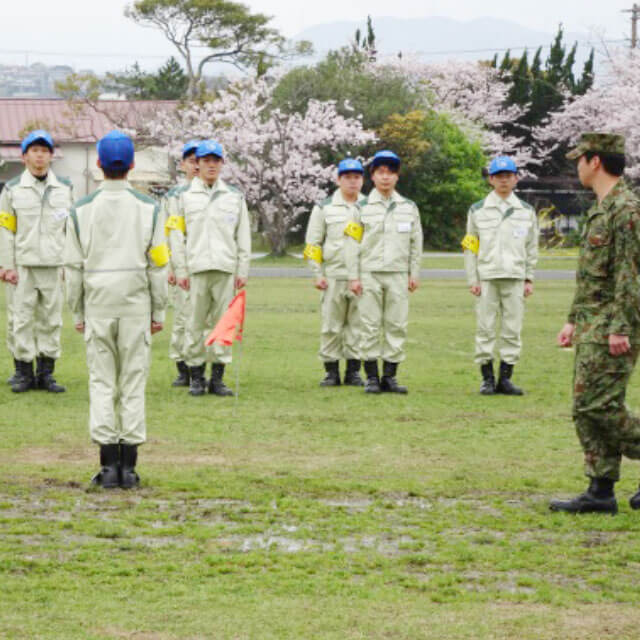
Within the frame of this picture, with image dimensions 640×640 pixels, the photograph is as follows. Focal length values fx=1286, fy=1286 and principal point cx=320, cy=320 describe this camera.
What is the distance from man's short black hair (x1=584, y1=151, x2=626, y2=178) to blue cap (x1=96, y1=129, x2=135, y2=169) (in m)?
2.75

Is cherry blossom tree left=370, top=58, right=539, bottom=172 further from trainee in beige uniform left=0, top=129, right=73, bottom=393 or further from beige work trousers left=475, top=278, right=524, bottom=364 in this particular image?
trainee in beige uniform left=0, top=129, right=73, bottom=393

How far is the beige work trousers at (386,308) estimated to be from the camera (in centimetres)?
1262

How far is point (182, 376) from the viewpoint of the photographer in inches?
516

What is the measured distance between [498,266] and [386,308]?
1.18m

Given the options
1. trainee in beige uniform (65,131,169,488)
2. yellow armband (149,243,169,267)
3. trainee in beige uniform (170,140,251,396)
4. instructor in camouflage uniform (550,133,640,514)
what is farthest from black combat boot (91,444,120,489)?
trainee in beige uniform (170,140,251,396)

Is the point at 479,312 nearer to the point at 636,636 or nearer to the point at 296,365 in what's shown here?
the point at 296,365

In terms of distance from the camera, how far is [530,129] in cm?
6512

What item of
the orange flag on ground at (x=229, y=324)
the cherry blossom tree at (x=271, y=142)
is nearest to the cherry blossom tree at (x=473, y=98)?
the cherry blossom tree at (x=271, y=142)

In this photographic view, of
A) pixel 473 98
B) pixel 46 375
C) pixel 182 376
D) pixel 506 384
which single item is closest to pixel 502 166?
pixel 506 384

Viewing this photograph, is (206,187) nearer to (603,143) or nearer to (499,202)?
(499,202)

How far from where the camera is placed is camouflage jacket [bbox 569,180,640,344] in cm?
710

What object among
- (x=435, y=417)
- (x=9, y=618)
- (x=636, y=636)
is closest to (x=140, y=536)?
(x=9, y=618)

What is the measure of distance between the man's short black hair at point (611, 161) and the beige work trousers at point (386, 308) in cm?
535

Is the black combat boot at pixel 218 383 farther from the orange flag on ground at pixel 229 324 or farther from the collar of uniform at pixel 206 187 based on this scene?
the collar of uniform at pixel 206 187
